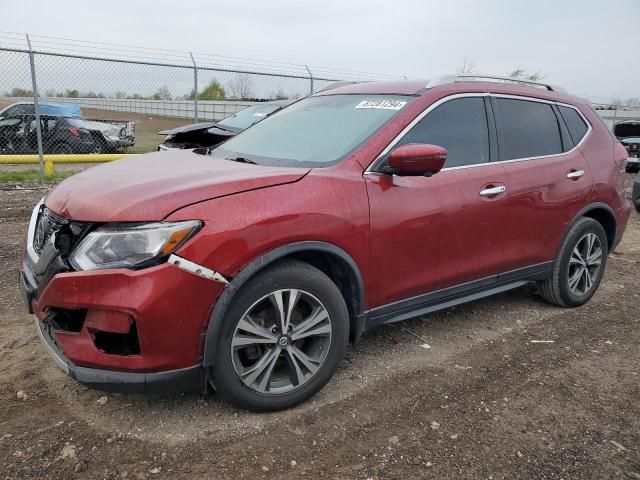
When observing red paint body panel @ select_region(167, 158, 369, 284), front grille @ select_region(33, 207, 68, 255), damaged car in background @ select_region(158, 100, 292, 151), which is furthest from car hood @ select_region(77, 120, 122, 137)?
red paint body panel @ select_region(167, 158, 369, 284)

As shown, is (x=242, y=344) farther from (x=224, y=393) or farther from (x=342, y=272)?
(x=342, y=272)

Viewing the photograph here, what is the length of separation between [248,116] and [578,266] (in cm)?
569

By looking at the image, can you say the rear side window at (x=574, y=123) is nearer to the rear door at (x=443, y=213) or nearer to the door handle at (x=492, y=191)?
the rear door at (x=443, y=213)

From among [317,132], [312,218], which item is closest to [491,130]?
[317,132]

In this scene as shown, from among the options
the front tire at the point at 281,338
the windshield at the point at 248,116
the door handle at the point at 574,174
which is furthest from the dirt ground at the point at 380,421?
the windshield at the point at 248,116

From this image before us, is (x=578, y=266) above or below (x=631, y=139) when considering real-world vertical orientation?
below

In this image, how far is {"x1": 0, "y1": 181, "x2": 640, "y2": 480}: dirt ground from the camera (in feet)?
8.04

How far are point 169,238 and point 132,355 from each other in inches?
21.7

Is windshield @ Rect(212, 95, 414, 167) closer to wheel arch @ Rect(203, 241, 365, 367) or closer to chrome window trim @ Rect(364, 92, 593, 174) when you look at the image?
chrome window trim @ Rect(364, 92, 593, 174)

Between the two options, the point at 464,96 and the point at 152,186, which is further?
the point at 464,96

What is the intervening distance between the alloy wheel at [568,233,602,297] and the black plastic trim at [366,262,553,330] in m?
0.32

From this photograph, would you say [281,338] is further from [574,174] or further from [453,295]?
[574,174]

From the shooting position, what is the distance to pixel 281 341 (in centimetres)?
274

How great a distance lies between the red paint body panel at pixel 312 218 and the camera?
2395 mm
